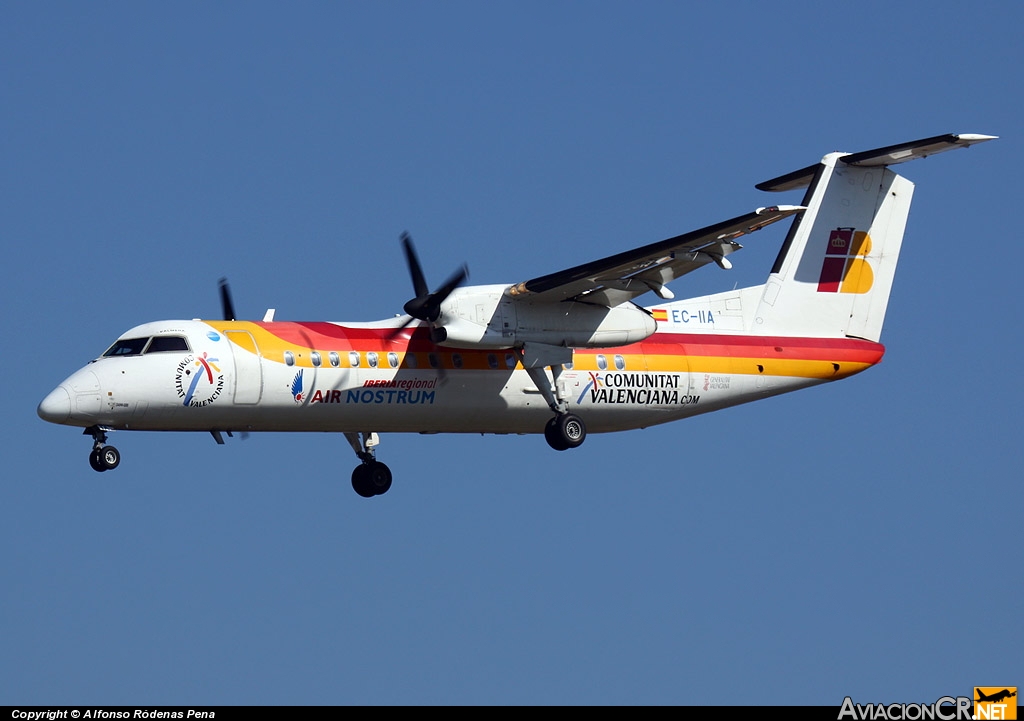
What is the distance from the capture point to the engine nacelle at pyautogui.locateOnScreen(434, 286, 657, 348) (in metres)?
22.5

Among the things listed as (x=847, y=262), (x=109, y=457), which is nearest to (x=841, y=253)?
(x=847, y=262)

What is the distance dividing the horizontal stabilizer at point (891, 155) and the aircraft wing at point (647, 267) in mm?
3669

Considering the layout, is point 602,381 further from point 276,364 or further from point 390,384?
point 276,364

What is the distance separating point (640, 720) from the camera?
52.4 feet

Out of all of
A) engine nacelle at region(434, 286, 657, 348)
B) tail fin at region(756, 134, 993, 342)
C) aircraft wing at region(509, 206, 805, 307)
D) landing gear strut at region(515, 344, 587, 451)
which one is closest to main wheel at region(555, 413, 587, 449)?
landing gear strut at region(515, 344, 587, 451)

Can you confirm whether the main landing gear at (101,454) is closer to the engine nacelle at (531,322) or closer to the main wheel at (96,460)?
the main wheel at (96,460)

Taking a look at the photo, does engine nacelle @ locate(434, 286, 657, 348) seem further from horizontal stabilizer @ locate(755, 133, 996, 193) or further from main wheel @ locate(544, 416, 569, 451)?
horizontal stabilizer @ locate(755, 133, 996, 193)

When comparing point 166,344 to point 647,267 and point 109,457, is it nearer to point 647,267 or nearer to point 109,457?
point 109,457

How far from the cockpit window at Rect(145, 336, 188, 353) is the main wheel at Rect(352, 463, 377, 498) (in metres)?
4.21

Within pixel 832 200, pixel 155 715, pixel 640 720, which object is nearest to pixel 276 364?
pixel 155 715

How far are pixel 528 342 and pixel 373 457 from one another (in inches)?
131

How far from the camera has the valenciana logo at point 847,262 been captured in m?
26.0

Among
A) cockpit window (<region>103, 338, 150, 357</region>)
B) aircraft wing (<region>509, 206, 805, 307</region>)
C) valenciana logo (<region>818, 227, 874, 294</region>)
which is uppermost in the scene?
valenciana logo (<region>818, 227, 874, 294</region>)

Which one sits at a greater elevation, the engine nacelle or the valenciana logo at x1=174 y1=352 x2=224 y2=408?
the engine nacelle
